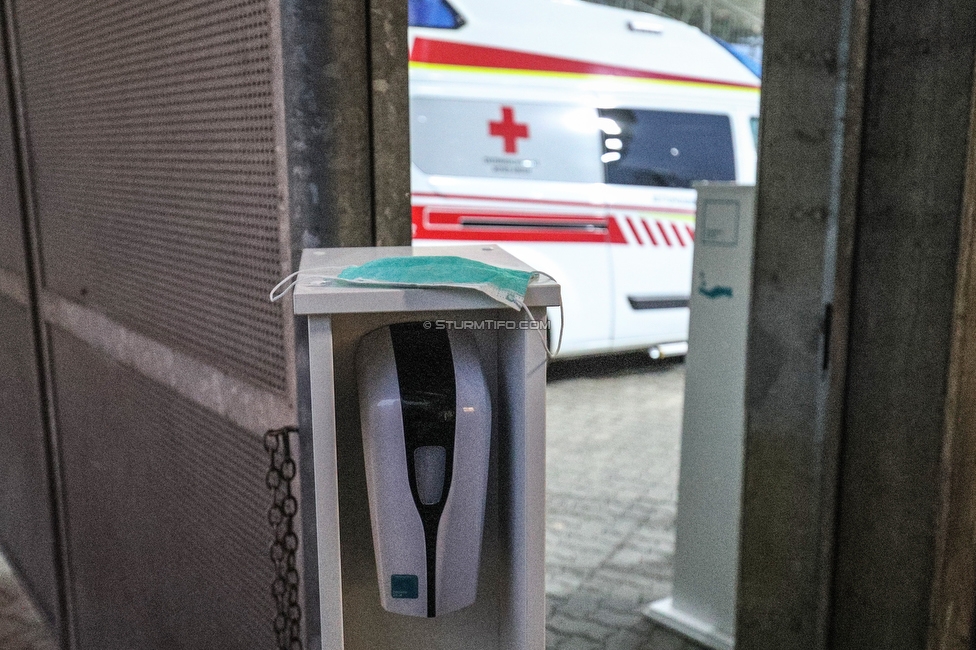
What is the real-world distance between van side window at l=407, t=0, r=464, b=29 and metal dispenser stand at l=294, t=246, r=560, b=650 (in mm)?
4871

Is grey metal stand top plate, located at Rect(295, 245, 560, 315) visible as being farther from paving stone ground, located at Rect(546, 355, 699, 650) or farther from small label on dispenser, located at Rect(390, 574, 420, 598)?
paving stone ground, located at Rect(546, 355, 699, 650)

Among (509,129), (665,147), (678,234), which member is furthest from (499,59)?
(678,234)

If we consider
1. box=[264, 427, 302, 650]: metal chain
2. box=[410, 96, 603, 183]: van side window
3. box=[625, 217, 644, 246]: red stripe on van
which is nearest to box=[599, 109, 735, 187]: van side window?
box=[410, 96, 603, 183]: van side window

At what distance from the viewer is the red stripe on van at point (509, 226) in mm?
6297

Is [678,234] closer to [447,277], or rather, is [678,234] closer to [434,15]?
[434,15]

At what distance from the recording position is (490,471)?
161 centimetres

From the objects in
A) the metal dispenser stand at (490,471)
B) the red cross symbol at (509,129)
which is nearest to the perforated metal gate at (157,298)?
the metal dispenser stand at (490,471)

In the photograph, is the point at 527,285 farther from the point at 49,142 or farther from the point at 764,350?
the point at 49,142

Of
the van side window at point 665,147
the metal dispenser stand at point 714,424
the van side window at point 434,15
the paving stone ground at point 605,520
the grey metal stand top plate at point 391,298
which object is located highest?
the van side window at point 434,15

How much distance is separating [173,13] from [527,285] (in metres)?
1.36

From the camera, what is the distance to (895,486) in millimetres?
2514

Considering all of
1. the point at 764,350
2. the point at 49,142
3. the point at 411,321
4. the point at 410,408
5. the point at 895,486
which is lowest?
the point at 895,486

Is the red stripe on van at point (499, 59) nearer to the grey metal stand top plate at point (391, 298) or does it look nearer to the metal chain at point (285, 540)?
the metal chain at point (285, 540)

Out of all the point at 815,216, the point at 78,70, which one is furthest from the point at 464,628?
the point at 78,70
